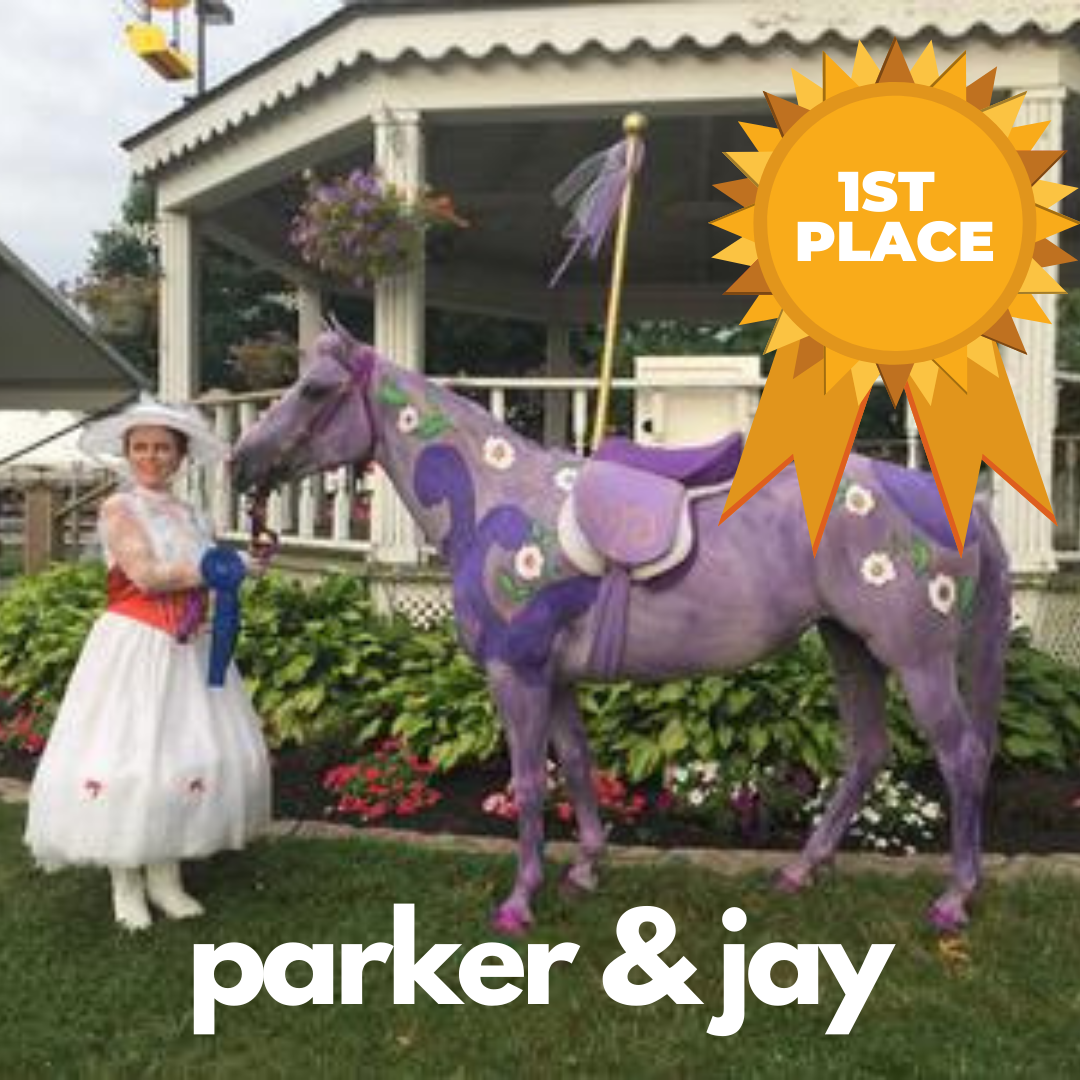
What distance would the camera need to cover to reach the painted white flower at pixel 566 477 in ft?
14.6

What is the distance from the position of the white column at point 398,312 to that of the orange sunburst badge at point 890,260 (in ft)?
11.7

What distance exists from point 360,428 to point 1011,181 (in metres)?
2.21

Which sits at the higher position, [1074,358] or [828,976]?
[1074,358]

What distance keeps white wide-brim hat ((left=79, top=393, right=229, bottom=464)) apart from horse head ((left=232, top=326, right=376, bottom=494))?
0.33 metres

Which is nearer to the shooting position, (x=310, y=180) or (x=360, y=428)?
(x=360, y=428)

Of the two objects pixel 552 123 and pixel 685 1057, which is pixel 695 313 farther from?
pixel 685 1057

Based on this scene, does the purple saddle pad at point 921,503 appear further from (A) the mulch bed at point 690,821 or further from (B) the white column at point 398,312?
(B) the white column at point 398,312

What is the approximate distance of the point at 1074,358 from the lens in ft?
98.9

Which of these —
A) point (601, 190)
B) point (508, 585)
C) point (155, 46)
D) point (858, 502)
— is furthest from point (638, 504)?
point (155, 46)

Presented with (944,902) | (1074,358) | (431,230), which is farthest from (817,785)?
(1074,358)

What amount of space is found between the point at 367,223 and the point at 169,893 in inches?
164

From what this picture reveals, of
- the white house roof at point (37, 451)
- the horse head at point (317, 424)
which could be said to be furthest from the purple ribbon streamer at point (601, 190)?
the white house roof at point (37, 451)

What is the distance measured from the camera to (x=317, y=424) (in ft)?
14.6

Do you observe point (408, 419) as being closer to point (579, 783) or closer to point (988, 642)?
point (579, 783)
